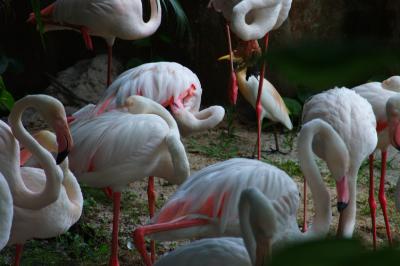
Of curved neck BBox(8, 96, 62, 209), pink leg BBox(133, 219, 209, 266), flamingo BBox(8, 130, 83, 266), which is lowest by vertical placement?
flamingo BBox(8, 130, 83, 266)

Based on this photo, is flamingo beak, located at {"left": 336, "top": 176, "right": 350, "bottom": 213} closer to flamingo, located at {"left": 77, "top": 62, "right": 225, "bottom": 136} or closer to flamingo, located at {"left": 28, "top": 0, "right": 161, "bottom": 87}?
flamingo, located at {"left": 77, "top": 62, "right": 225, "bottom": 136}

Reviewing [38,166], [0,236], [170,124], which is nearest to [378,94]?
[170,124]

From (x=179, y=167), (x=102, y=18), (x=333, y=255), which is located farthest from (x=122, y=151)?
(x=333, y=255)

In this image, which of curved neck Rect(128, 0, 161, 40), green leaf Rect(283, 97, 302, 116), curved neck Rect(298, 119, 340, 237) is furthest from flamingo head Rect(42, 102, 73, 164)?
green leaf Rect(283, 97, 302, 116)

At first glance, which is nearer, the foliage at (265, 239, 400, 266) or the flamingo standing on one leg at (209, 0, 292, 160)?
the foliage at (265, 239, 400, 266)

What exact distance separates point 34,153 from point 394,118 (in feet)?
5.54

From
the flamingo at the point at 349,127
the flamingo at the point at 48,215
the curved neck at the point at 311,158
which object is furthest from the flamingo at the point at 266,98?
the flamingo at the point at 48,215

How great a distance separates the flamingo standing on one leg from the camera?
4375mm

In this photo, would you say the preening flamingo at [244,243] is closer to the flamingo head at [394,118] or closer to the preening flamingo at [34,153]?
the preening flamingo at [34,153]

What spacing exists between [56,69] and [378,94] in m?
3.49

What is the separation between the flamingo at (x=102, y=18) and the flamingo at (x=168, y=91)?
0.66 metres

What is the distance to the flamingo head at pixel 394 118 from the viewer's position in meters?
3.46

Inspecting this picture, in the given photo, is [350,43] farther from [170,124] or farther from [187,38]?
[187,38]

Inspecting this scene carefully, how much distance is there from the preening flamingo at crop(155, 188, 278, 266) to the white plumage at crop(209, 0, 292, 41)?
88.2 inches
